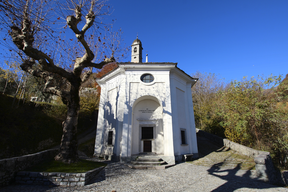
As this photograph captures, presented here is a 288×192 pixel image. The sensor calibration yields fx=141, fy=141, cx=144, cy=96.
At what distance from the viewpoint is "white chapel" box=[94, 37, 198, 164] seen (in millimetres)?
10633

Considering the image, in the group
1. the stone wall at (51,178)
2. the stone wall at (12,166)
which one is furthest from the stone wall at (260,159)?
the stone wall at (12,166)

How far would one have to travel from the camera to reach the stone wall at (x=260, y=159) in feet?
22.2

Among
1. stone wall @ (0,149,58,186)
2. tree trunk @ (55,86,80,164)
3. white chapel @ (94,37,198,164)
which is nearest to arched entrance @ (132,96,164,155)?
white chapel @ (94,37,198,164)

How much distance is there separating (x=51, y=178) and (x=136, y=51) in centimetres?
1414

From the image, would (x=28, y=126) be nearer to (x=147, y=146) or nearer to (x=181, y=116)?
(x=147, y=146)

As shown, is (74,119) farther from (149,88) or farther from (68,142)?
(149,88)

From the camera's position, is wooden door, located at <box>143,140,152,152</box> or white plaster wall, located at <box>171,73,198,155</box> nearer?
white plaster wall, located at <box>171,73,198,155</box>

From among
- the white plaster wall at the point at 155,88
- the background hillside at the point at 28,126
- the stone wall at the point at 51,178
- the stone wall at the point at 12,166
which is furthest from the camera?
the white plaster wall at the point at 155,88

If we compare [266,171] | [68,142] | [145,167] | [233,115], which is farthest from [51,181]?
[233,115]

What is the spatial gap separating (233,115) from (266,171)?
605 cm

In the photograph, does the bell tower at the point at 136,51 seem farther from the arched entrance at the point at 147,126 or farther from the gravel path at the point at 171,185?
the gravel path at the point at 171,185

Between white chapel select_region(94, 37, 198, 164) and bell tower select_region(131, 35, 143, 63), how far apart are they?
4.09 meters

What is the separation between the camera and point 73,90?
765cm

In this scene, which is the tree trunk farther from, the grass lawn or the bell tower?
the bell tower
